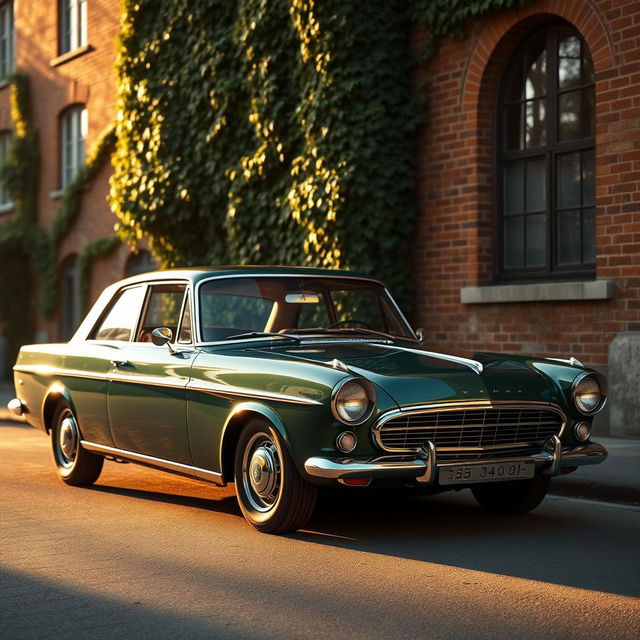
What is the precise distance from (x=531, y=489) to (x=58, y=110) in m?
17.7

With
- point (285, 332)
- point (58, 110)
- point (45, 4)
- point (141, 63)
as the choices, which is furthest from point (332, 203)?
point (45, 4)

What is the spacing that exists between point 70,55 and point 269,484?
683 inches

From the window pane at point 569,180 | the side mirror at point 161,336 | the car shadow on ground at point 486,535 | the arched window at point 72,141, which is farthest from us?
the arched window at point 72,141

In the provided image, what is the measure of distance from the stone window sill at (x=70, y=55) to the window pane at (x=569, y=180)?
11.6 meters

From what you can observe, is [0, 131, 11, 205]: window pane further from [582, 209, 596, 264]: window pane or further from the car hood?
the car hood

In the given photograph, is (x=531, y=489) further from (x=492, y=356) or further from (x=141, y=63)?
(x=141, y=63)

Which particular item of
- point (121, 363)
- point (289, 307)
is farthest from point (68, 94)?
point (289, 307)

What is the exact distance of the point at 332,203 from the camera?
45.3ft

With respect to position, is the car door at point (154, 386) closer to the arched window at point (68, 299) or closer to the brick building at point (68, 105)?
the brick building at point (68, 105)

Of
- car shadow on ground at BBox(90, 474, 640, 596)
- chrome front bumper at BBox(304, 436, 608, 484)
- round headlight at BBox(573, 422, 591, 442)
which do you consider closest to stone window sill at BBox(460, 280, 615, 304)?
car shadow on ground at BBox(90, 474, 640, 596)

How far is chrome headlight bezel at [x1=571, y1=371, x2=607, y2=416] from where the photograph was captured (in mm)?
7016

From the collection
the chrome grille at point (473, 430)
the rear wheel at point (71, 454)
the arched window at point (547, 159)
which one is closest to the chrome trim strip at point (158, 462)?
the rear wheel at point (71, 454)

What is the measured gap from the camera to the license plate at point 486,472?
633 centimetres

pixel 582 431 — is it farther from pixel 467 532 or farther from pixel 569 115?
pixel 569 115
